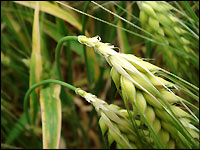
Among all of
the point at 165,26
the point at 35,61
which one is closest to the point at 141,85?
the point at 165,26

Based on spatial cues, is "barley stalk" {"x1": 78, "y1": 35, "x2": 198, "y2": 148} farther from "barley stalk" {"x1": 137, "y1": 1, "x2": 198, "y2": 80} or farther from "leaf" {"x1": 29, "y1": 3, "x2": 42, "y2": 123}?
"leaf" {"x1": 29, "y1": 3, "x2": 42, "y2": 123}

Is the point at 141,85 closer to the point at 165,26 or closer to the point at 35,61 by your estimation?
the point at 165,26

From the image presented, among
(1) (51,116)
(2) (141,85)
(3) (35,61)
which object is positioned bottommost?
(2) (141,85)

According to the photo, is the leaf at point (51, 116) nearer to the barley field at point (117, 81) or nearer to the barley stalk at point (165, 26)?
the barley field at point (117, 81)

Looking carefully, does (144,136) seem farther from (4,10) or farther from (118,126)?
(4,10)

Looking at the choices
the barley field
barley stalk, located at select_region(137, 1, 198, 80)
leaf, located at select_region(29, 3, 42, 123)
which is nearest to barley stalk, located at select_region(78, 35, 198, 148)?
the barley field

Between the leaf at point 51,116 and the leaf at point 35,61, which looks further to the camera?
the leaf at point 35,61

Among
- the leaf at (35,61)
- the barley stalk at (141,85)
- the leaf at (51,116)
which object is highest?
the leaf at (35,61)

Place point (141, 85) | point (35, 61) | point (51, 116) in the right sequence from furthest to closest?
1. point (35, 61)
2. point (51, 116)
3. point (141, 85)

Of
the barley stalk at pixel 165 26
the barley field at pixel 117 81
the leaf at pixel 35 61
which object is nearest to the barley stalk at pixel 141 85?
the barley field at pixel 117 81
